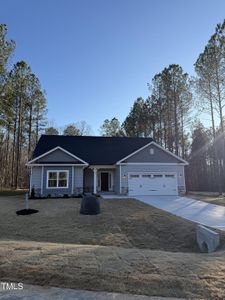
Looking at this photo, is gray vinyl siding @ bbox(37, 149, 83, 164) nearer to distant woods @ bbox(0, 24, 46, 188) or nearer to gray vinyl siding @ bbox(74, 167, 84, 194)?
gray vinyl siding @ bbox(74, 167, 84, 194)

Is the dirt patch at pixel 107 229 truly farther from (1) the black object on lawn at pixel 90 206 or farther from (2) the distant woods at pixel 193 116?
(2) the distant woods at pixel 193 116

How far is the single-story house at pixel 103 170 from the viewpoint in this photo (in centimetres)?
2027

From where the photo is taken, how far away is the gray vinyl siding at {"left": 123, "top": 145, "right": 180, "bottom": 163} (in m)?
22.0

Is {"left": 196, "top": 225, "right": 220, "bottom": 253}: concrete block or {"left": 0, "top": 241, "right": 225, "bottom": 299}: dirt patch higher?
{"left": 0, "top": 241, "right": 225, "bottom": 299}: dirt patch

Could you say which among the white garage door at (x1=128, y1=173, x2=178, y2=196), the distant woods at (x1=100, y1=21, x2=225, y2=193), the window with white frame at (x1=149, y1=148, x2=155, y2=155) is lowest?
the white garage door at (x1=128, y1=173, x2=178, y2=196)

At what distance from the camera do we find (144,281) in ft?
13.5

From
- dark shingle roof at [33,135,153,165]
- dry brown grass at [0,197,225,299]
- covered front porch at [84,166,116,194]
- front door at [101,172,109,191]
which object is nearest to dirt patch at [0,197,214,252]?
dry brown grass at [0,197,225,299]

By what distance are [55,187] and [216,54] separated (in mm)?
17074

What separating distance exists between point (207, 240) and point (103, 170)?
53.3 feet

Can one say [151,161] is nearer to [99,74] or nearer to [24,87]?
[99,74]

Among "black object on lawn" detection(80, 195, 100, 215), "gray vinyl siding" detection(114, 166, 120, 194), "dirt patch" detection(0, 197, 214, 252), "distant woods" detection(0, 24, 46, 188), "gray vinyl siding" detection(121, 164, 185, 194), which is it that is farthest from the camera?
"distant woods" detection(0, 24, 46, 188)

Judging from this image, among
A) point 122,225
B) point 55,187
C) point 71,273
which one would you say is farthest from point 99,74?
point 71,273

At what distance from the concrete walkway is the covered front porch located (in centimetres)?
1824

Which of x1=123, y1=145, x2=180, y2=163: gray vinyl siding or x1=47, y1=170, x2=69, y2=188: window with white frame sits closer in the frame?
x1=47, y1=170, x2=69, y2=188: window with white frame
